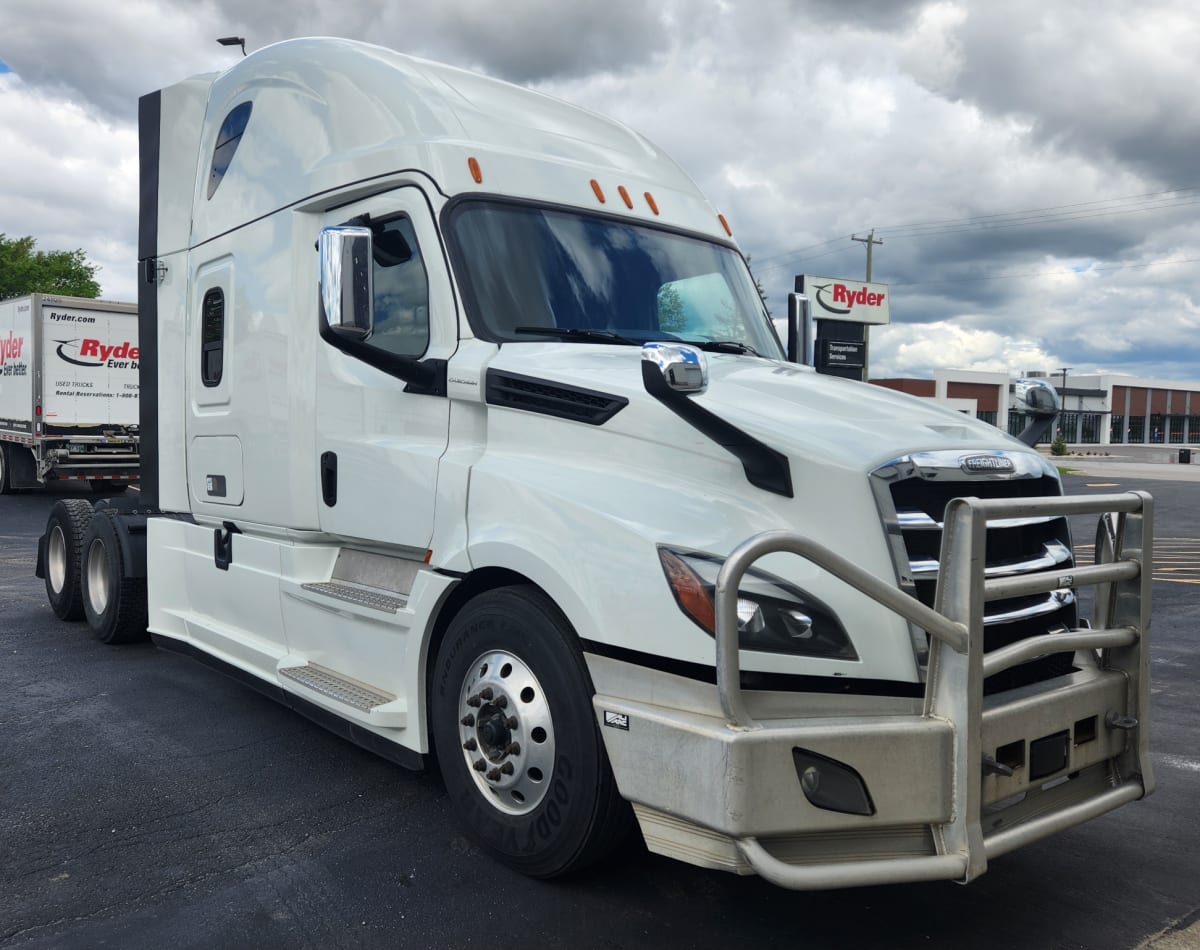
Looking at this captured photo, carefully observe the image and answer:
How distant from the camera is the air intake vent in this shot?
12.0ft

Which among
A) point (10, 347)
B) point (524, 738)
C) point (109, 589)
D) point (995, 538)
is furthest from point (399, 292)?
point (10, 347)

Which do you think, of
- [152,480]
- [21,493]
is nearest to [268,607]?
[152,480]

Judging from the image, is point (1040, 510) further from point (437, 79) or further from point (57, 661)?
point (57, 661)

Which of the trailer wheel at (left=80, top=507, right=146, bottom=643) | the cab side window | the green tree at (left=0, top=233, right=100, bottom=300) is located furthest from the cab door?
the green tree at (left=0, top=233, right=100, bottom=300)

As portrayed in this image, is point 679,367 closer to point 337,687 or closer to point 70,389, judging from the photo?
point 337,687

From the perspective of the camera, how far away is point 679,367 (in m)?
3.18

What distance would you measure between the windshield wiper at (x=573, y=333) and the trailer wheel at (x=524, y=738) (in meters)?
1.06

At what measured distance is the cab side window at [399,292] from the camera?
4375mm

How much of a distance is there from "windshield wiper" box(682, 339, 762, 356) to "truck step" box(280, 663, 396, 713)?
1.98m

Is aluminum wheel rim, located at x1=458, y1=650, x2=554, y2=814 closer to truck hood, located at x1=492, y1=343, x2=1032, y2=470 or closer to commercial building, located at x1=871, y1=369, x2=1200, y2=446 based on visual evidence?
truck hood, located at x1=492, y1=343, x2=1032, y2=470

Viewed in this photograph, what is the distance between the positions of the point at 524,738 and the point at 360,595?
133 cm

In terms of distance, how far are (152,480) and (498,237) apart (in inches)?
147

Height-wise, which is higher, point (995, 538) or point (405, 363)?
point (405, 363)

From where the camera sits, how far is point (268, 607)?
5.38 m
